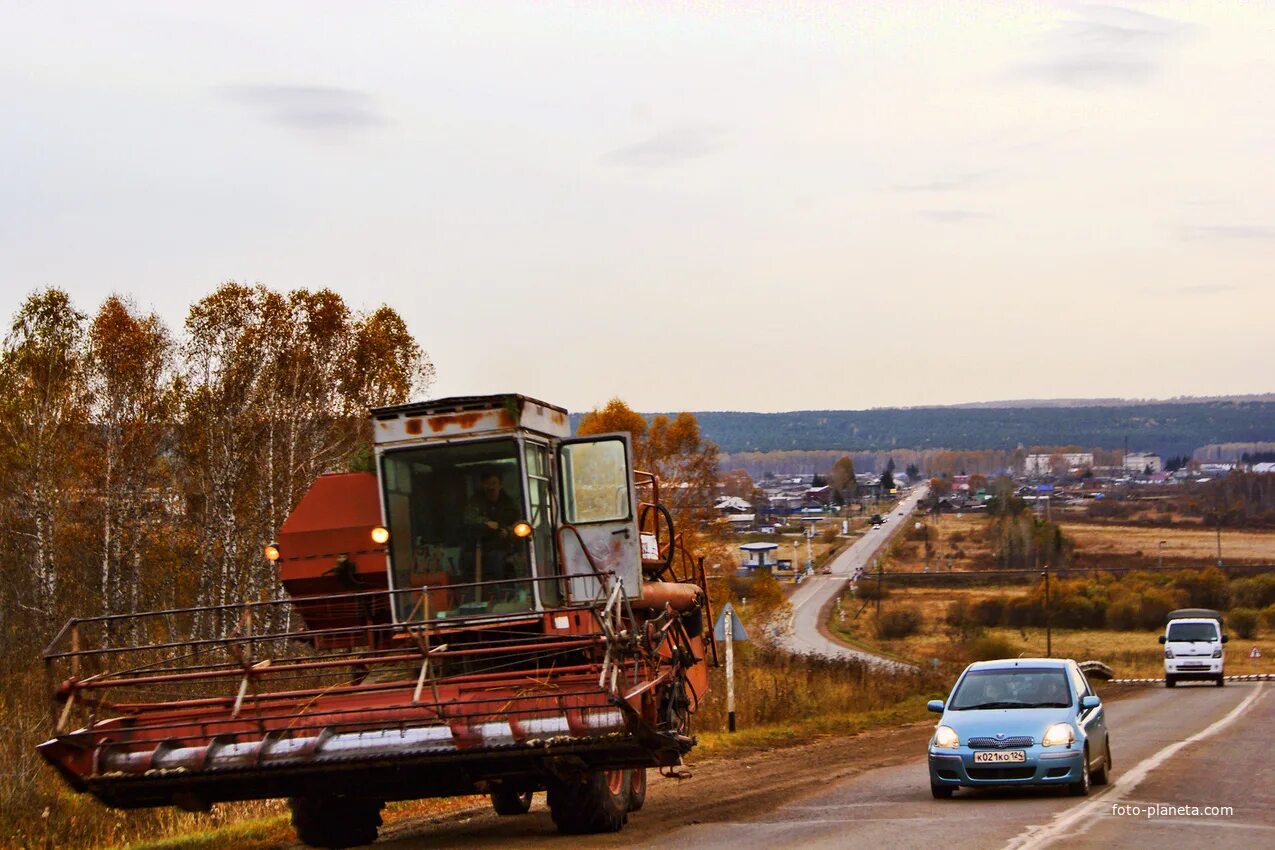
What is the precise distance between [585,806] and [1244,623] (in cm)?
8958

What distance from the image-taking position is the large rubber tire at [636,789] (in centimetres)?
1553

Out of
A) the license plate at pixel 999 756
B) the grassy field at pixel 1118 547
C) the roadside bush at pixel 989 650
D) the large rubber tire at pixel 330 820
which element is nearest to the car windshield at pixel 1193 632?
the roadside bush at pixel 989 650

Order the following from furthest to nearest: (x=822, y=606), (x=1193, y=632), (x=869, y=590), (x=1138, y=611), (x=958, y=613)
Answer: (x=869, y=590)
(x=822, y=606)
(x=958, y=613)
(x=1138, y=611)
(x=1193, y=632)

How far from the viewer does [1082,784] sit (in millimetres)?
16750

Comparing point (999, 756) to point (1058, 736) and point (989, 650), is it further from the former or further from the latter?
point (989, 650)

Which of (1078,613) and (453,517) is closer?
(453,517)

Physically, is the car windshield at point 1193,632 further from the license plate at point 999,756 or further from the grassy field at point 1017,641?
the license plate at point 999,756

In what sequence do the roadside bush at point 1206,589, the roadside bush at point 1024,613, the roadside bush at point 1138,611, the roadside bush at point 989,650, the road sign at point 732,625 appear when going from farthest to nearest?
the roadside bush at point 1206,589 < the roadside bush at point 1024,613 < the roadside bush at point 1138,611 < the roadside bush at point 989,650 < the road sign at point 732,625

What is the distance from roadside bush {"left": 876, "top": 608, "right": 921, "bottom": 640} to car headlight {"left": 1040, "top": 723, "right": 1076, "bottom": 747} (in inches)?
3306

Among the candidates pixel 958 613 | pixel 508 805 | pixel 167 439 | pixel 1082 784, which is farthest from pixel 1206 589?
pixel 508 805

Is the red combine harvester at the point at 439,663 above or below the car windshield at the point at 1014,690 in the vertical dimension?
above

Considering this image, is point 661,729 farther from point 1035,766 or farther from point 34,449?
point 34,449

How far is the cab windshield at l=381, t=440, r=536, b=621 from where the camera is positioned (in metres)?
15.0

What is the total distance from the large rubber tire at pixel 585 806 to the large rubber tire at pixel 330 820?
5.88 feet
